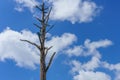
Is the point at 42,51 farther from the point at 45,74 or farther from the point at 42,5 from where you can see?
the point at 42,5

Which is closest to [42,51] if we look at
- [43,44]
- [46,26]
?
[43,44]

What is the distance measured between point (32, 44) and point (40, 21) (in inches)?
88.6

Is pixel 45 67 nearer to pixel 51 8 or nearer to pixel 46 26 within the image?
pixel 46 26

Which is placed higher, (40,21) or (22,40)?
(40,21)

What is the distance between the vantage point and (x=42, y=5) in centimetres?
2520

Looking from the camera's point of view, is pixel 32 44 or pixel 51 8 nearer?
pixel 32 44

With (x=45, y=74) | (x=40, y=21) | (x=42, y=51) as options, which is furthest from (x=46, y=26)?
(x=45, y=74)

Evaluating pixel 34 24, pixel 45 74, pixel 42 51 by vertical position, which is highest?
pixel 34 24

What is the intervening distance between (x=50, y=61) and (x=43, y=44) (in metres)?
1.51

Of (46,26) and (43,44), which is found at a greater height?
(46,26)

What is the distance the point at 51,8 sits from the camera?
82.7ft

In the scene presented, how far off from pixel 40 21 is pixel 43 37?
163 cm

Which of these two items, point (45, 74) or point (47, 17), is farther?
point (47, 17)

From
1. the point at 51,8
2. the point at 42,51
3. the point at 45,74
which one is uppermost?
the point at 51,8
